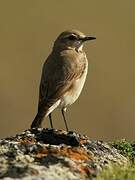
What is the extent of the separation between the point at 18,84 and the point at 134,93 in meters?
4.16

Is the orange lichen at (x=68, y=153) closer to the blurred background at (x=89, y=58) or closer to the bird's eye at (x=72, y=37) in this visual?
the bird's eye at (x=72, y=37)

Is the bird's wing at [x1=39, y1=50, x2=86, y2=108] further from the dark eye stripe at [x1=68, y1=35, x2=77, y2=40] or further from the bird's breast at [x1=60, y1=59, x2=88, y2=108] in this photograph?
the dark eye stripe at [x1=68, y1=35, x2=77, y2=40]

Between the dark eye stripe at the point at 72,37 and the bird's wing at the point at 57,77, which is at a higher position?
the dark eye stripe at the point at 72,37

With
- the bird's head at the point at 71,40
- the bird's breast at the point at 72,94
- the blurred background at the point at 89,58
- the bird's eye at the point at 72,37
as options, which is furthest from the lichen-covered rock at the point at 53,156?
the blurred background at the point at 89,58

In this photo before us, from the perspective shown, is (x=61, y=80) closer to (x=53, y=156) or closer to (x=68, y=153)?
(x=68, y=153)

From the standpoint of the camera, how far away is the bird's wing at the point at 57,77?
1235 cm

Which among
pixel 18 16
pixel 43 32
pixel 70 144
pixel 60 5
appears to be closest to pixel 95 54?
pixel 43 32

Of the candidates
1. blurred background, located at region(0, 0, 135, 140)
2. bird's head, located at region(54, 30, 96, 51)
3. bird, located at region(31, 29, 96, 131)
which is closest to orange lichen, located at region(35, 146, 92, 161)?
bird, located at region(31, 29, 96, 131)

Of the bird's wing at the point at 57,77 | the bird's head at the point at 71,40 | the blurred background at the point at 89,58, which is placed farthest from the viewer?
the blurred background at the point at 89,58

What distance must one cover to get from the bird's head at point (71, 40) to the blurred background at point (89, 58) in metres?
8.01

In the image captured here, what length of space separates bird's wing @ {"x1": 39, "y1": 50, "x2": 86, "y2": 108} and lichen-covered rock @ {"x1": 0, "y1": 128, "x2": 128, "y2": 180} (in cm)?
410

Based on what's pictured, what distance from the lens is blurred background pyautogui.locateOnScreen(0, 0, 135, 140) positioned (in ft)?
82.3

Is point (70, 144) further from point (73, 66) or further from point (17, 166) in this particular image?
point (73, 66)

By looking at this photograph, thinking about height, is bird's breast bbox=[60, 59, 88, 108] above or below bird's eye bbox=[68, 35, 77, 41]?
below
